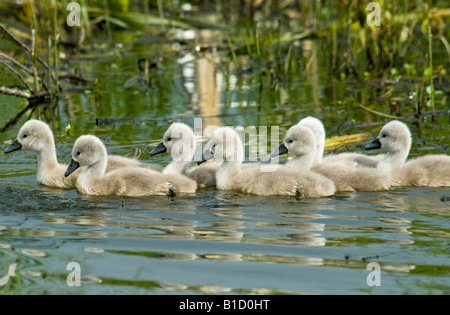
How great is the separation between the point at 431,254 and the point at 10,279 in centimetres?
254

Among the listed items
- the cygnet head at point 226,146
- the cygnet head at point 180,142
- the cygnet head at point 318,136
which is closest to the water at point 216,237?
the cygnet head at point 226,146

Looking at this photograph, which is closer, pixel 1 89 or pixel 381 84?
pixel 1 89

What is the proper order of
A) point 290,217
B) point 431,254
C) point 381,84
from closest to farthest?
point 431,254, point 290,217, point 381,84

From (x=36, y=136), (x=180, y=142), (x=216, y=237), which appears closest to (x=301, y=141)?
(x=180, y=142)

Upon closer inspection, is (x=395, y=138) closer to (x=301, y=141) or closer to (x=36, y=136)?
(x=301, y=141)

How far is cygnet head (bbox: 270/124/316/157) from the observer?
6.88 m

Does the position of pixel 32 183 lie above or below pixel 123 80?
below

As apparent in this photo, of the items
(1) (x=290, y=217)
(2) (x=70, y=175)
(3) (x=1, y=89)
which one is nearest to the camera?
(1) (x=290, y=217)

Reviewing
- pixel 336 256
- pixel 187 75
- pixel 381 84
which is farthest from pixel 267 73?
pixel 336 256

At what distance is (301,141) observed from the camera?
688 centimetres

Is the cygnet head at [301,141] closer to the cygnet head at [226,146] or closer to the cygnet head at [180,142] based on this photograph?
the cygnet head at [226,146]

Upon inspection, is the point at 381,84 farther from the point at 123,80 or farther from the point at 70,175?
the point at 70,175

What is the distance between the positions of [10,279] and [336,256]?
6.43 ft

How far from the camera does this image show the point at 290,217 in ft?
19.6
